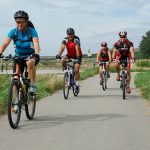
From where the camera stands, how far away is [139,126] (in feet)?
25.2

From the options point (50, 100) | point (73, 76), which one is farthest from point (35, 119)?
point (73, 76)

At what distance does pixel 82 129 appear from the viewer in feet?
24.2

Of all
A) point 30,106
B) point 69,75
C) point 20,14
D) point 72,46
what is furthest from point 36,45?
point 69,75

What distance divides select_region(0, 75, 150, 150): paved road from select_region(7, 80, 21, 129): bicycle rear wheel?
159 millimetres

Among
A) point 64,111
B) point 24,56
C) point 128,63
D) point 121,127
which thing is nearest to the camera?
point 121,127

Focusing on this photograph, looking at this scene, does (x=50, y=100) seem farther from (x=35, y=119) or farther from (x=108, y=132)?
(x=108, y=132)

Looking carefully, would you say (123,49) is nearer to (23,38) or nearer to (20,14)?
(23,38)

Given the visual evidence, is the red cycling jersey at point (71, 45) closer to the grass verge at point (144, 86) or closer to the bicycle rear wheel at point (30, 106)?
the grass verge at point (144, 86)

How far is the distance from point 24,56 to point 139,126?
8.02ft

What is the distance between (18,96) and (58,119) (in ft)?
3.94

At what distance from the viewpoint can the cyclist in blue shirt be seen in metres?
7.98

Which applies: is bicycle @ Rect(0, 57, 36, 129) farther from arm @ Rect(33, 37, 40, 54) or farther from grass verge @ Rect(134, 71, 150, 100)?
grass verge @ Rect(134, 71, 150, 100)

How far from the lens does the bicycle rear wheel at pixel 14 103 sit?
7.34m

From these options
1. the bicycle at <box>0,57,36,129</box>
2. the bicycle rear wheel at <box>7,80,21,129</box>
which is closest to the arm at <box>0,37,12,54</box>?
the bicycle at <box>0,57,36,129</box>
